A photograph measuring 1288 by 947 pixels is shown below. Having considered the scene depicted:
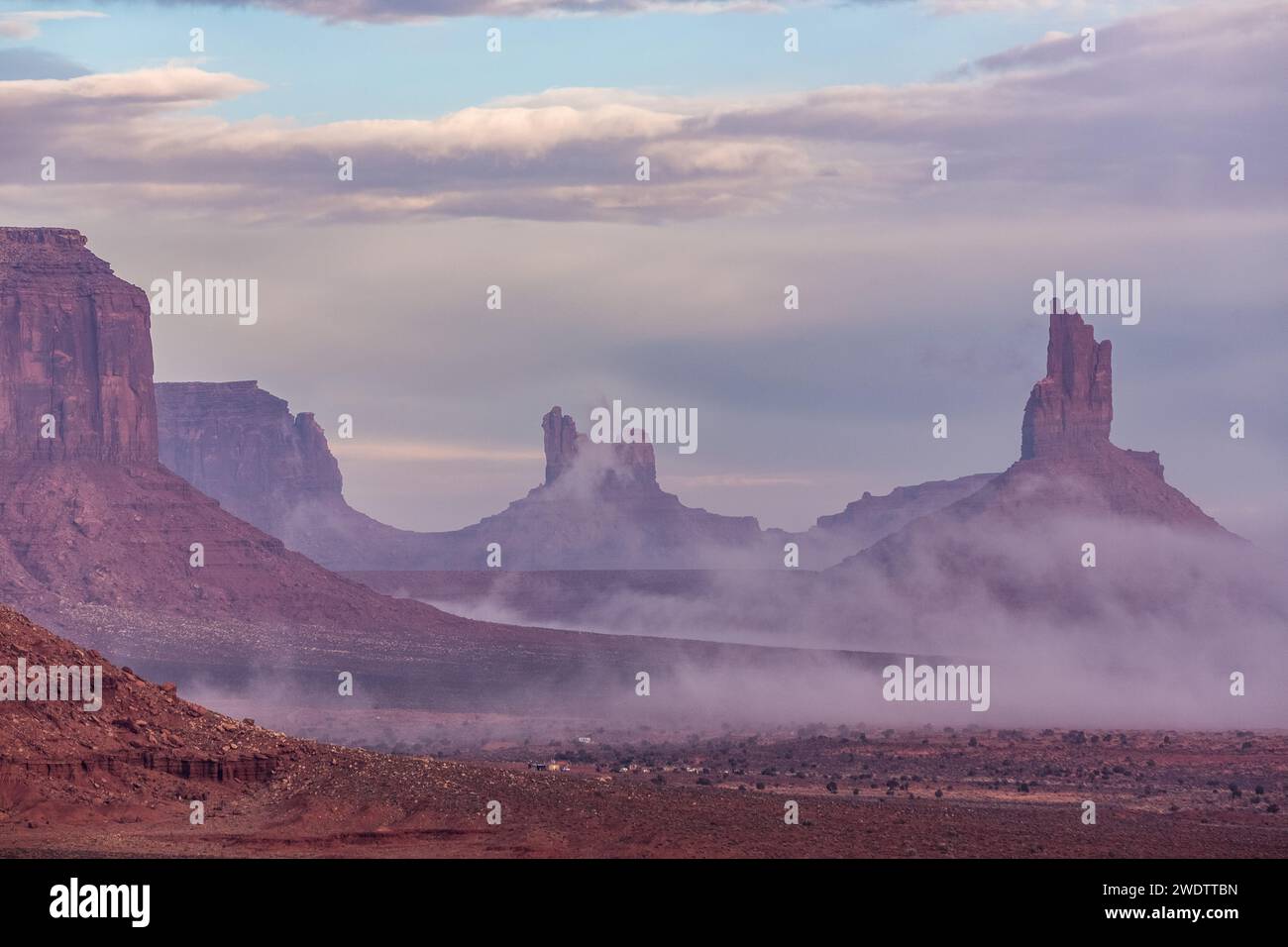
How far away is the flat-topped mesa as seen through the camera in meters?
182

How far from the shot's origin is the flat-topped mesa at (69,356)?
182 metres

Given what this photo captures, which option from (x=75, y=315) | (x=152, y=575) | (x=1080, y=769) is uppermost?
(x=75, y=315)

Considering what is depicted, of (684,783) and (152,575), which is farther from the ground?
(152,575)

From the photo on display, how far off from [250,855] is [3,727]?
850 centimetres

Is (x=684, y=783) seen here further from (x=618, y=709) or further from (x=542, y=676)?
(x=542, y=676)

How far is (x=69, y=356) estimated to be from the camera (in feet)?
613
